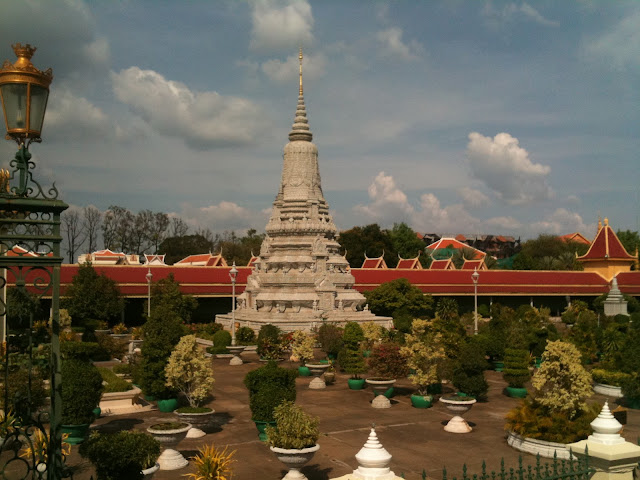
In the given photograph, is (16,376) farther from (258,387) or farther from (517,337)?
(517,337)

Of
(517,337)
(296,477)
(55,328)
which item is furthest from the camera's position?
(517,337)

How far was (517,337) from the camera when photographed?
2619 centimetres

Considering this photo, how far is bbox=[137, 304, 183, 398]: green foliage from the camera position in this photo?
18.8 meters

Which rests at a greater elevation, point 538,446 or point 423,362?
point 423,362

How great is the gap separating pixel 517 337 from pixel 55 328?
76.1ft

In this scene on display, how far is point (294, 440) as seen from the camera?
1206 cm

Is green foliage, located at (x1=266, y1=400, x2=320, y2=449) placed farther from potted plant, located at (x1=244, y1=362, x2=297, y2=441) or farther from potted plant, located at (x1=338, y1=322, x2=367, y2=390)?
potted plant, located at (x1=338, y1=322, x2=367, y2=390)

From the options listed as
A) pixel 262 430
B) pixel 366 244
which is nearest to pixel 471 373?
pixel 262 430

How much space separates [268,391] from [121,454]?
5.67 m

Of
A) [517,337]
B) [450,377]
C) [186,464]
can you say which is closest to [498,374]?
[517,337]

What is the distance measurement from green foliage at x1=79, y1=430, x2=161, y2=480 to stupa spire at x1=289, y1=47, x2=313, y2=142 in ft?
129

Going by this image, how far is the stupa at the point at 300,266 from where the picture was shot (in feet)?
141

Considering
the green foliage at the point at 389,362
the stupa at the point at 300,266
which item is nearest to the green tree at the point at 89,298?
the stupa at the point at 300,266

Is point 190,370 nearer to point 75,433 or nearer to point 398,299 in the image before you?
point 75,433
